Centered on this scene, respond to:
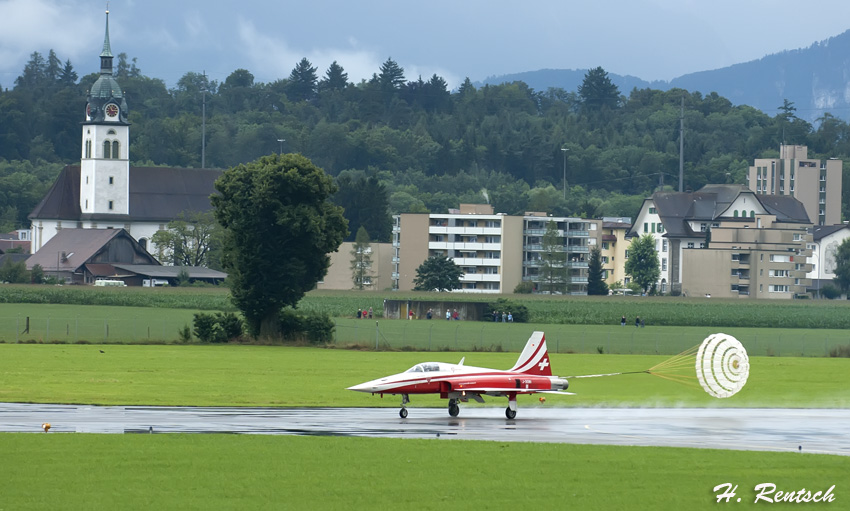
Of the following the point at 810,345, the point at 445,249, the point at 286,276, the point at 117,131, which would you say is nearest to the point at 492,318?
the point at 810,345

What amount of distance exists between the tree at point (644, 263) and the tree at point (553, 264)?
66.0 feet

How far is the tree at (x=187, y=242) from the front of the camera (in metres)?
178

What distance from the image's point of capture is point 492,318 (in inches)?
4636

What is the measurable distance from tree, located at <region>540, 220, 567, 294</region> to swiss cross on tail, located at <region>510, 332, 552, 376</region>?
124 meters

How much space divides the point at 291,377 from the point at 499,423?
1766 cm

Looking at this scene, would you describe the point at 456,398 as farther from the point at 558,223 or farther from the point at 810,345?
the point at 558,223

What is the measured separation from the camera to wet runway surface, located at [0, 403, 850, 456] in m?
33.7

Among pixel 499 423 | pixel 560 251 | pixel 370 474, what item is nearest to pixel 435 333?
pixel 499 423

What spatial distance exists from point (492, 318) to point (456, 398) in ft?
256

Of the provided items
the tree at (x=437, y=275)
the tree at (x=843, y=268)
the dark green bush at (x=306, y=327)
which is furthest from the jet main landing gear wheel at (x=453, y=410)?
the tree at (x=843, y=268)

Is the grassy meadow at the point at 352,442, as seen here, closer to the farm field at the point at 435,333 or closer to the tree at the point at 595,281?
the farm field at the point at 435,333

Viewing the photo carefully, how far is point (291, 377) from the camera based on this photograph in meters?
53.9

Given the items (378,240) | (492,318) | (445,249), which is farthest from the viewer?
(378,240)

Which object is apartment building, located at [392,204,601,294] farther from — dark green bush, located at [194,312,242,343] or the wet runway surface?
the wet runway surface
